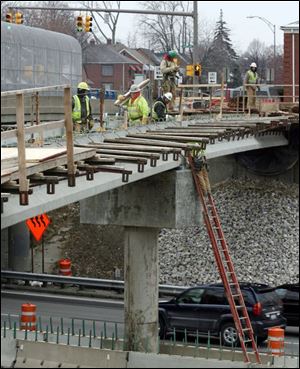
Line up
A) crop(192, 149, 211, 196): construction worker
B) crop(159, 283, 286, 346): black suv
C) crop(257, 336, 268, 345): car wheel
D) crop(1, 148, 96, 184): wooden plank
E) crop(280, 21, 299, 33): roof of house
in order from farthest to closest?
crop(280, 21, 299, 33): roof of house → crop(257, 336, 268, 345): car wheel → crop(159, 283, 286, 346): black suv → crop(192, 149, 211, 196): construction worker → crop(1, 148, 96, 184): wooden plank

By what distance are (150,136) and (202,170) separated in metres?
1.67

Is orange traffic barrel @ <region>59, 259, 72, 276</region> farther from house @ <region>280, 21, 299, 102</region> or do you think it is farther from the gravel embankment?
house @ <region>280, 21, 299, 102</region>

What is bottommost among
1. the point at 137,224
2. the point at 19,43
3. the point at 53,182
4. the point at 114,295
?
the point at 114,295

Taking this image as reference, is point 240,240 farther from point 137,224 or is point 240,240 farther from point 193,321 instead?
point 137,224

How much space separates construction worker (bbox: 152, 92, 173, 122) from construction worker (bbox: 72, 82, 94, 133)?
438 cm

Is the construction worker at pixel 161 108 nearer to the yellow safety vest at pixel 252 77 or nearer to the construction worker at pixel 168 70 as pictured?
the construction worker at pixel 168 70

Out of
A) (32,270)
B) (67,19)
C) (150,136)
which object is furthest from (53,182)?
(67,19)

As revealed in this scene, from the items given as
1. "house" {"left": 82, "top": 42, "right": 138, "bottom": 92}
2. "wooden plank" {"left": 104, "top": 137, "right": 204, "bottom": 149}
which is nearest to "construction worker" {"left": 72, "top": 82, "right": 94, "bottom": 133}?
"wooden plank" {"left": 104, "top": 137, "right": 204, "bottom": 149}

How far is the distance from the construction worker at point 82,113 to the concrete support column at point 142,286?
10.4ft

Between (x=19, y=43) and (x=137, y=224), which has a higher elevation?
(x=19, y=43)

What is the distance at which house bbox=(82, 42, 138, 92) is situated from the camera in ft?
248

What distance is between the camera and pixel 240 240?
3944 cm

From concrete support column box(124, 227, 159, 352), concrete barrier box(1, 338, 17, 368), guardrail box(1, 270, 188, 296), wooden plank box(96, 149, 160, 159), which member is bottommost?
guardrail box(1, 270, 188, 296)

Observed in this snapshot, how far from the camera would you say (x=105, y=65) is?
77438mm
